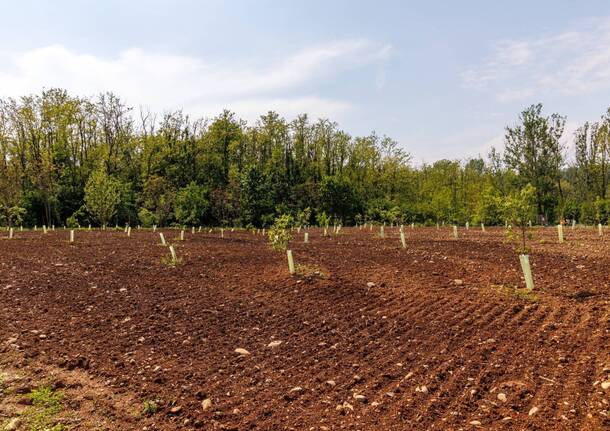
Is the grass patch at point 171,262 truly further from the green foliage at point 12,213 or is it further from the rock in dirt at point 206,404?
the green foliage at point 12,213

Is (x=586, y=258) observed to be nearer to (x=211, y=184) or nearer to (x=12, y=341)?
(x=12, y=341)

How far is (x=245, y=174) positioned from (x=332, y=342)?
154 feet

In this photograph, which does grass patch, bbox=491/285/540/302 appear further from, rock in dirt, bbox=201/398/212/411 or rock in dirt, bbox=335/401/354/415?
rock in dirt, bbox=201/398/212/411

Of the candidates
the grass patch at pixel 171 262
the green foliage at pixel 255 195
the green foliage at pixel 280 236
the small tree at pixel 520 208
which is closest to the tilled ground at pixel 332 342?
the green foliage at pixel 280 236

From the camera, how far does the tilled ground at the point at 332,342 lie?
502 cm

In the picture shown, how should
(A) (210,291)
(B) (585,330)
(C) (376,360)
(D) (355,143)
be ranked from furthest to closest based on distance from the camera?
(D) (355,143)
(A) (210,291)
(B) (585,330)
(C) (376,360)

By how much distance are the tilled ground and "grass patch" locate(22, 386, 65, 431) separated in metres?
0.60

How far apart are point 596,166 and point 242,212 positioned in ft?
148

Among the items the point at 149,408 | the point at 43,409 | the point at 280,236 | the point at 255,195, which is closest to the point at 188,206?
the point at 255,195

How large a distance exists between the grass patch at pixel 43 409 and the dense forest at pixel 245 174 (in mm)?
33352

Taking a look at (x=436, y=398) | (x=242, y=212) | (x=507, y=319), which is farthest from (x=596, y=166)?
(x=436, y=398)

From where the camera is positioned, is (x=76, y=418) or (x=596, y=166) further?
(x=596, y=166)

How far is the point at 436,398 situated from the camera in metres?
5.23

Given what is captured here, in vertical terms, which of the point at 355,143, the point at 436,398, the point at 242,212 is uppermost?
the point at 355,143
